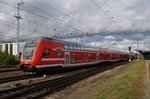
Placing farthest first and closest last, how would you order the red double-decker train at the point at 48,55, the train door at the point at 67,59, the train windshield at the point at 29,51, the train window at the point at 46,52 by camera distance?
the train door at the point at 67,59 → the train window at the point at 46,52 → the train windshield at the point at 29,51 → the red double-decker train at the point at 48,55

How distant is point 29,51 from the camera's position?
77.7 feet

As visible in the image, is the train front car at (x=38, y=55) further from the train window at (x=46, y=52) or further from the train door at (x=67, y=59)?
the train door at (x=67, y=59)

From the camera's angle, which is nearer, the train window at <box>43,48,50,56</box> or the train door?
the train window at <box>43,48,50,56</box>

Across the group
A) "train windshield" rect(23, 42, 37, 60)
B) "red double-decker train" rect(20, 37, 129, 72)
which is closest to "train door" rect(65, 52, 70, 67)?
"red double-decker train" rect(20, 37, 129, 72)

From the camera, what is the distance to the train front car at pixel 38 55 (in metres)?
22.7

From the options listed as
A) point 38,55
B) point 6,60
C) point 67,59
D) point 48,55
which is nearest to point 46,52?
point 48,55

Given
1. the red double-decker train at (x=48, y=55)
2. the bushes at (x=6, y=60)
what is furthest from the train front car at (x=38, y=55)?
the bushes at (x=6, y=60)

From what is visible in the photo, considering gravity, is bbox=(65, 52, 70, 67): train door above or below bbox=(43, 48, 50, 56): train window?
below

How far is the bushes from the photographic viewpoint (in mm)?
37416

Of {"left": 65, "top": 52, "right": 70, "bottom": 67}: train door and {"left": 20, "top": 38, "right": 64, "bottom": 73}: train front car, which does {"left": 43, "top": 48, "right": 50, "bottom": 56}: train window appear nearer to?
{"left": 20, "top": 38, "right": 64, "bottom": 73}: train front car

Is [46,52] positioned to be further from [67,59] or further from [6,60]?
[6,60]

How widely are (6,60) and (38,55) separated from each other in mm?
17415

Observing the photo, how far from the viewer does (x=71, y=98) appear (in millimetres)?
12492

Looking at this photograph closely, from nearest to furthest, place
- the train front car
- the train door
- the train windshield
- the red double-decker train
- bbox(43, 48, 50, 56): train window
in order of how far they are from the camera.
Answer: the train front car < the red double-decker train < the train windshield < bbox(43, 48, 50, 56): train window < the train door
